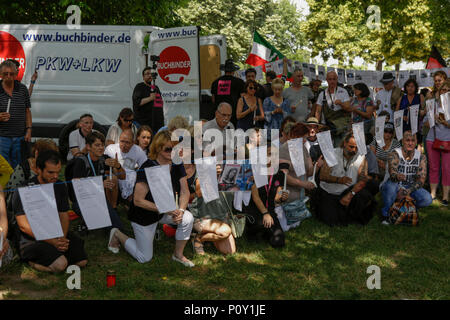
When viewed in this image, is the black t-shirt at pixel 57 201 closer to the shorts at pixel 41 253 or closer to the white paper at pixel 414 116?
the shorts at pixel 41 253

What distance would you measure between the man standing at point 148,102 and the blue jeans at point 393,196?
3.99 metres

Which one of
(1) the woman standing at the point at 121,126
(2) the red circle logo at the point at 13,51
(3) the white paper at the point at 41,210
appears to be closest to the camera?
(3) the white paper at the point at 41,210

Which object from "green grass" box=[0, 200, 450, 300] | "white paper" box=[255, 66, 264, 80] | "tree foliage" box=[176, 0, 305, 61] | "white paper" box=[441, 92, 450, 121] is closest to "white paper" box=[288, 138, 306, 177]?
"green grass" box=[0, 200, 450, 300]

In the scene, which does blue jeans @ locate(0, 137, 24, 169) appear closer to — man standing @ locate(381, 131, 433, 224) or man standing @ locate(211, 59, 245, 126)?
man standing @ locate(211, 59, 245, 126)

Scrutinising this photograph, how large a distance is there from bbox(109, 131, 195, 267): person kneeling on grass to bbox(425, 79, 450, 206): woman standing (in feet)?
15.3

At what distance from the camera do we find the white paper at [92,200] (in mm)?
4422

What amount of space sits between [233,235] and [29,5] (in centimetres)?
1045

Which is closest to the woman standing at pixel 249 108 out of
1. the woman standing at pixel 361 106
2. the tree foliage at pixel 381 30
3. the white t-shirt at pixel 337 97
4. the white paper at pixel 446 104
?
the white t-shirt at pixel 337 97

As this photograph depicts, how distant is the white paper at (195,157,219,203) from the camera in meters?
5.13

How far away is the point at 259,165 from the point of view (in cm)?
564

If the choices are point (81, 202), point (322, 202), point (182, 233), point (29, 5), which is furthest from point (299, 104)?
point (29, 5)

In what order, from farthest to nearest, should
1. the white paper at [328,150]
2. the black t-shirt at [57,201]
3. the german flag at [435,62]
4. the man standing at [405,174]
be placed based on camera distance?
the german flag at [435,62]
the man standing at [405,174]
the white paper at [328,150]
the black t-shirt at [57,201]

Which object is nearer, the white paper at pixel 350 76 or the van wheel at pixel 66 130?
the van wheel at pixel 66 130

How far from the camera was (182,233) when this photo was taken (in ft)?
16.9
